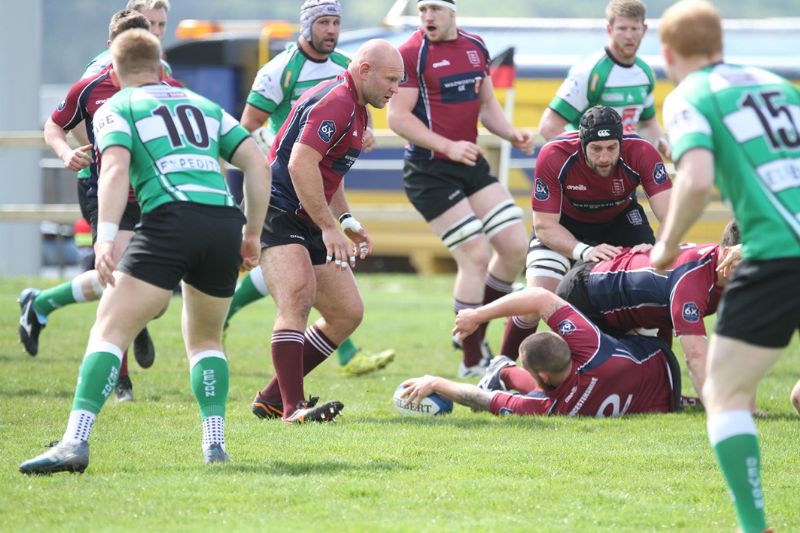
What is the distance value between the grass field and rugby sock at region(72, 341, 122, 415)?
0.31m

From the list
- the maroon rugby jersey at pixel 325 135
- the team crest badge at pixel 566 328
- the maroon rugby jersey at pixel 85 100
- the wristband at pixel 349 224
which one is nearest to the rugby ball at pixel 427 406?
the team crest badge at pixel 566 328

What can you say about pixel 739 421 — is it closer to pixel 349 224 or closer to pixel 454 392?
pixel 454 392

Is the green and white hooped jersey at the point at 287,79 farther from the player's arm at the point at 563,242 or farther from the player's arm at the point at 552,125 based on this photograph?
the player's arm at the point at 563,242

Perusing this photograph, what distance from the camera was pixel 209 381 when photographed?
19.2ft

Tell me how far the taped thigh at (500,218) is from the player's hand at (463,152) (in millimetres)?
489

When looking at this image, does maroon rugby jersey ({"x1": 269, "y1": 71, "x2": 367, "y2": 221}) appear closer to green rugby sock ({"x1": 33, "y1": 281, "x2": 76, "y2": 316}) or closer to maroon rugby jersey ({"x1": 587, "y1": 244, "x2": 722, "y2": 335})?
maroon rugby jersey ({"x1": 587, "y1": 244, "x2": 722, "y2": 335})

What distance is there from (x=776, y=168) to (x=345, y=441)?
2.71m

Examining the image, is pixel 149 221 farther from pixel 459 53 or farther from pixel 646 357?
pixel 459 53

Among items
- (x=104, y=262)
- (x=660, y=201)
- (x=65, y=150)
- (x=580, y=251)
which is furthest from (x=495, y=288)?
(x=104, y=262)

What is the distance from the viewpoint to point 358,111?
7.08m

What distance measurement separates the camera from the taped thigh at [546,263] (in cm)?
827

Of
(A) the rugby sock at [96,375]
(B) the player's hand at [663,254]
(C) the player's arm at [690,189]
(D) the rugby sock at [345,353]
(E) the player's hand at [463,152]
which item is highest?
(C) the player's arm at [690,189]

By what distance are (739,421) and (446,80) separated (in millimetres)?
4996

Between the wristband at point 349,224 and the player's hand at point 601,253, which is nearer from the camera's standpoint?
the wristband at point 349,224
